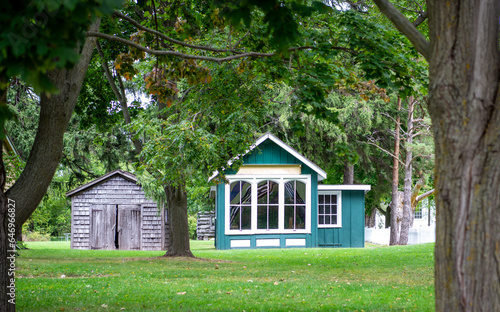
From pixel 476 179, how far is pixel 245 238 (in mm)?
18657

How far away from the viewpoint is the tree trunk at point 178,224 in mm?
15883

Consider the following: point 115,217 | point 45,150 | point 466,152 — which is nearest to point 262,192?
point 115,217

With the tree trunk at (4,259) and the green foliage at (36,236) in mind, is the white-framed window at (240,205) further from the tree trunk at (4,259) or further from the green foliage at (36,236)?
the green foliage at (36,236)

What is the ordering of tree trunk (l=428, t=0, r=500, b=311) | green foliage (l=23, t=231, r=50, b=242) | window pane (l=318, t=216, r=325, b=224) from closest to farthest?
tree trunk (l=428, t=0, r=500, b=311) < window pane (l=318, t=216, r=325, b=224) < green foliage (l=23, t=231, r=50, b=242)

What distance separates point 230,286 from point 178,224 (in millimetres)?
7030

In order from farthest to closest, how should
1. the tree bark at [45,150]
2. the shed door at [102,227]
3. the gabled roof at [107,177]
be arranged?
the shed door at [102,227] < the gabled roof at [107,177] < the tree bark at [45,150]

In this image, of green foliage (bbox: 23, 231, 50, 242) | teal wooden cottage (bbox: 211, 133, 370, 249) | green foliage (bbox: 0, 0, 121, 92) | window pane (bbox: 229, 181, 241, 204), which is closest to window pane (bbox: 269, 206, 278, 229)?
teal wooden cottage (bbox: 211, 133, 370, 249)

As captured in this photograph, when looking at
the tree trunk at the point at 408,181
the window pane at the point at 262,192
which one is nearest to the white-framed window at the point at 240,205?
the window pane at the point at 262,192

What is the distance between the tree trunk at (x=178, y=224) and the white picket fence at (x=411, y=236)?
1504 cm

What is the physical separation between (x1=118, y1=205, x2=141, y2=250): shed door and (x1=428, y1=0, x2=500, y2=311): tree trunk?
22.7 metres

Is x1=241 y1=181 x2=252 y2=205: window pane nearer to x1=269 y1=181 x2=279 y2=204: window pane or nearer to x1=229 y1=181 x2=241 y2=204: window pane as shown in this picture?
x1=229 y1=181 x2=241 y2=204: window pane

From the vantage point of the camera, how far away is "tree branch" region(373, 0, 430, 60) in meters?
4.34

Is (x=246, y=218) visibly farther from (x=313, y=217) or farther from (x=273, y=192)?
(x=313, y=217)

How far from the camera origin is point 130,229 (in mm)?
25188
